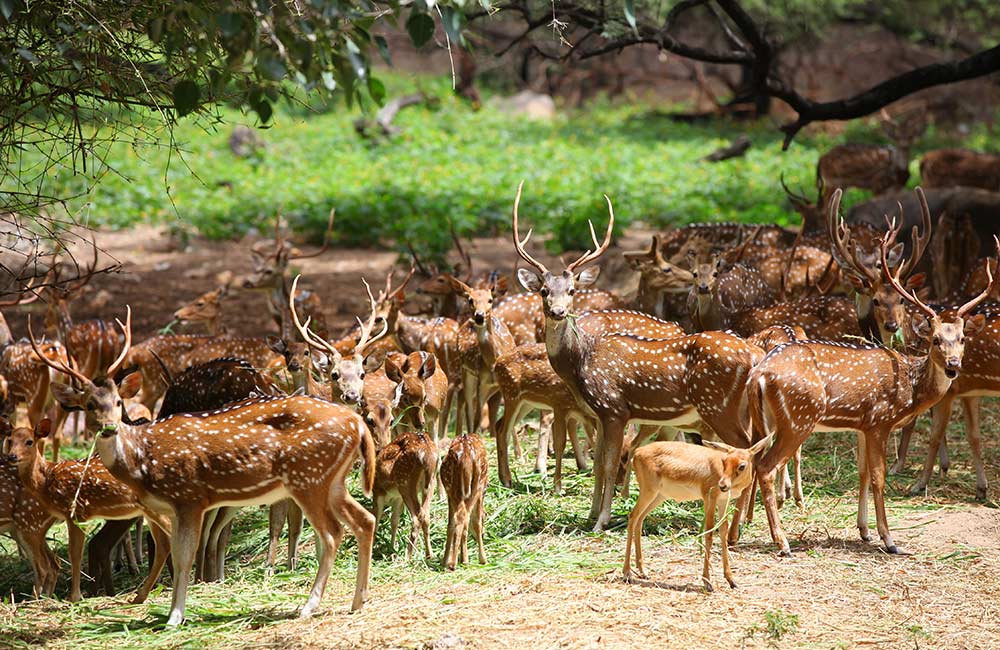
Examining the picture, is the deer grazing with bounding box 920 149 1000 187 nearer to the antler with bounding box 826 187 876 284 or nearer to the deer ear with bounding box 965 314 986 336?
the antler with bounding box 826 187 876 284

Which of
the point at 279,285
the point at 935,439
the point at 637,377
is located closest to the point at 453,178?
the point at 279,285

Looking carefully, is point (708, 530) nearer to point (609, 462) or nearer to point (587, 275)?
point (609, 462)

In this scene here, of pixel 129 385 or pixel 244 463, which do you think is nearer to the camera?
pixel 244 463

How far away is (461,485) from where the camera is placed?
21.7ft

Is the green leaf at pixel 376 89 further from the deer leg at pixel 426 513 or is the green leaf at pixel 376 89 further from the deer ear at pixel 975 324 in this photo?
the deer ear at pixel 975 324

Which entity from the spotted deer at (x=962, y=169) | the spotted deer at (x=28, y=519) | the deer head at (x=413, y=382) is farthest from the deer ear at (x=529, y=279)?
the spotted deer at (x=962, y=169)

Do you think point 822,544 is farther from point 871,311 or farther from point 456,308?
point 456,308

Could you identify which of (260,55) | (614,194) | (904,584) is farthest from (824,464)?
(614,194)

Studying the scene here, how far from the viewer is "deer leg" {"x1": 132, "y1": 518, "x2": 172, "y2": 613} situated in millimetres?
6645

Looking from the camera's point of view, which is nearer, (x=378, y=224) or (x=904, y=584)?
(x=904, y=584)

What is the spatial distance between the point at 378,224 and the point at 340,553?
9.89m

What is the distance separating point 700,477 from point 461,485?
1.34 meters

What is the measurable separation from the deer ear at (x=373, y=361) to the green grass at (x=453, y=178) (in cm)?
624

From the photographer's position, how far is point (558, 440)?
8.19m
